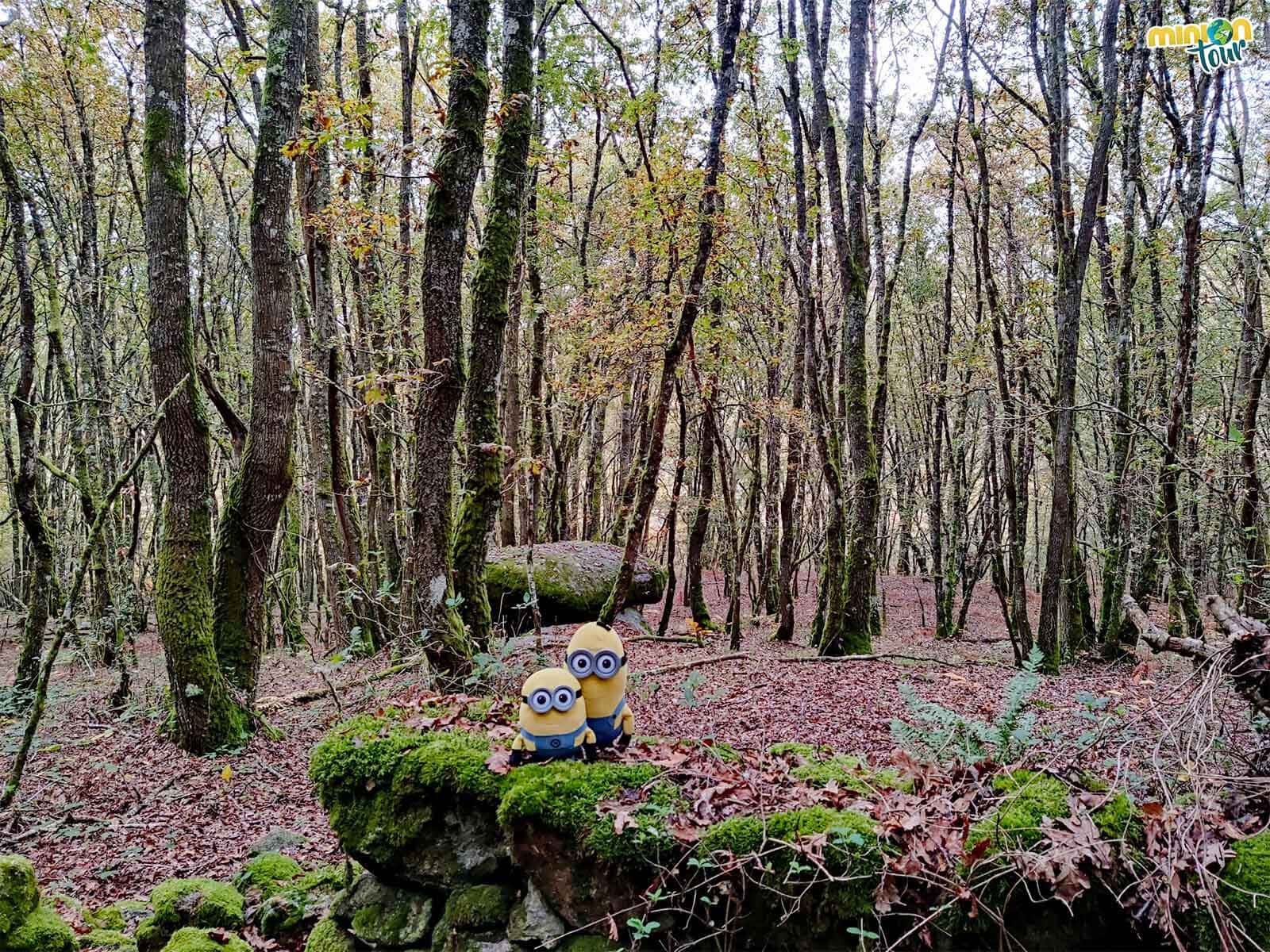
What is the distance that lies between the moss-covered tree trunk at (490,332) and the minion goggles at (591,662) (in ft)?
11.5

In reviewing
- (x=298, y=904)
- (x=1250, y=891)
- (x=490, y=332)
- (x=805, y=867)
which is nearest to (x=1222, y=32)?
(x=490, y=332)

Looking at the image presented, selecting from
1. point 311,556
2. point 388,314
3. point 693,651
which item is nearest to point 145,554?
point 311,556

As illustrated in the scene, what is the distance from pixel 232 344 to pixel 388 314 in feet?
19.4

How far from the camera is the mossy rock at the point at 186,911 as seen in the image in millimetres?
4406

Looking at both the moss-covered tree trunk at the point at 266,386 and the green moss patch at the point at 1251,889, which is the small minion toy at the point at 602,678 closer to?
the green moss patch at the point at 1251,889

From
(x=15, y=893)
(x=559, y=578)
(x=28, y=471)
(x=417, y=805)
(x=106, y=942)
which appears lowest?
(x=106, y=942)

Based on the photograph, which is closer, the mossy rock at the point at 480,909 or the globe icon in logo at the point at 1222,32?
the mossy rock at the point at 480,909

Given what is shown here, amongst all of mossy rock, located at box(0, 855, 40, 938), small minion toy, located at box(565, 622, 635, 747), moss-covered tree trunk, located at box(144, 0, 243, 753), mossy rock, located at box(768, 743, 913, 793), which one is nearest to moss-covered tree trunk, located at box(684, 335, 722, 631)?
moss-covered tree trunk, located at box(144, 0, 243, 753)

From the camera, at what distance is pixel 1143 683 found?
7824 mm

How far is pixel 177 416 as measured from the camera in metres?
7.15

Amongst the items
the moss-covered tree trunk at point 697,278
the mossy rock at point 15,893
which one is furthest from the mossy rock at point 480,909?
the moss-covered tree trunk at point 697,278

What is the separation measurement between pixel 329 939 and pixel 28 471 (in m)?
7.53

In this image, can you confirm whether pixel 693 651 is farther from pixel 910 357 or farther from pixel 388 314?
pixel 910 357

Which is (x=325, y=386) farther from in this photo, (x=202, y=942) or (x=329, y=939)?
(x=329, y=939)
